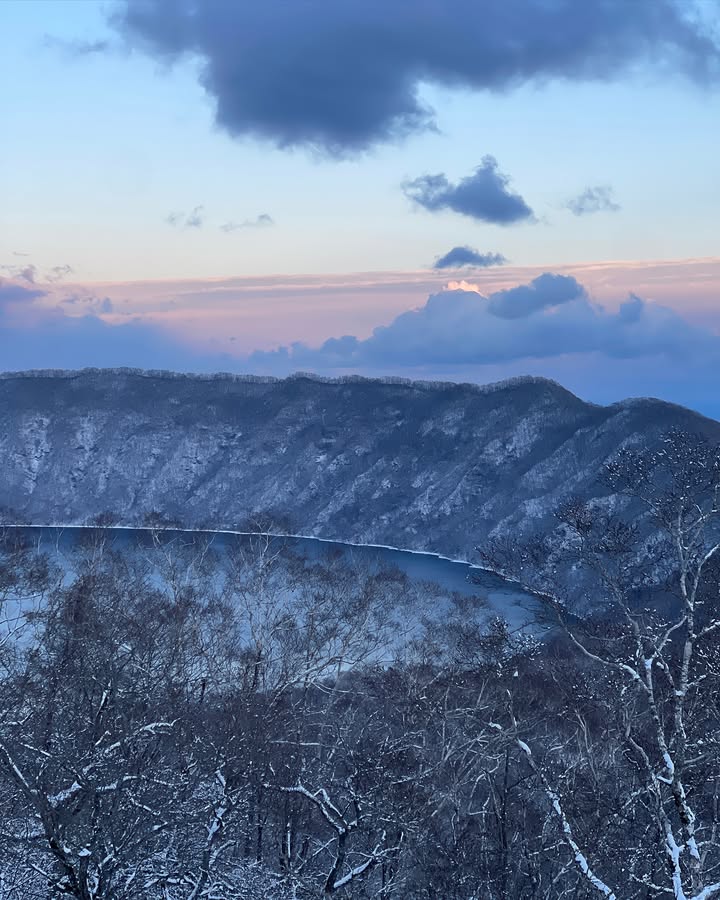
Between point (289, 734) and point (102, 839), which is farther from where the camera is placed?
point (289, 734)

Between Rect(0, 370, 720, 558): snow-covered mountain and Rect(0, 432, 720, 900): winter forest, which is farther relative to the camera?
Rect(0, 370, 720, 558): snow-covered mountain

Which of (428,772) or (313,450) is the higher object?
(428,772)

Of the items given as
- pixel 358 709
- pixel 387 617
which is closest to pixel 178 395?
pixel 387 617

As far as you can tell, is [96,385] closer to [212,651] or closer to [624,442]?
[624,442]

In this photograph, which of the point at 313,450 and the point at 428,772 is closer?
the point at 428,772

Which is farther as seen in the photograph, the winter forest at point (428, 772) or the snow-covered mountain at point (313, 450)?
the snow-covered mountain at point (313, 450)

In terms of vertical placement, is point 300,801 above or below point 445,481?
above

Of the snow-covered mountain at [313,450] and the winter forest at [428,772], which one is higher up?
the winter forest at [428,772]

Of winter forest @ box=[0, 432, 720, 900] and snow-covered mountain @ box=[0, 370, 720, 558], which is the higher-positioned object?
winter forest @ box=[0, 432, 720, 900]
